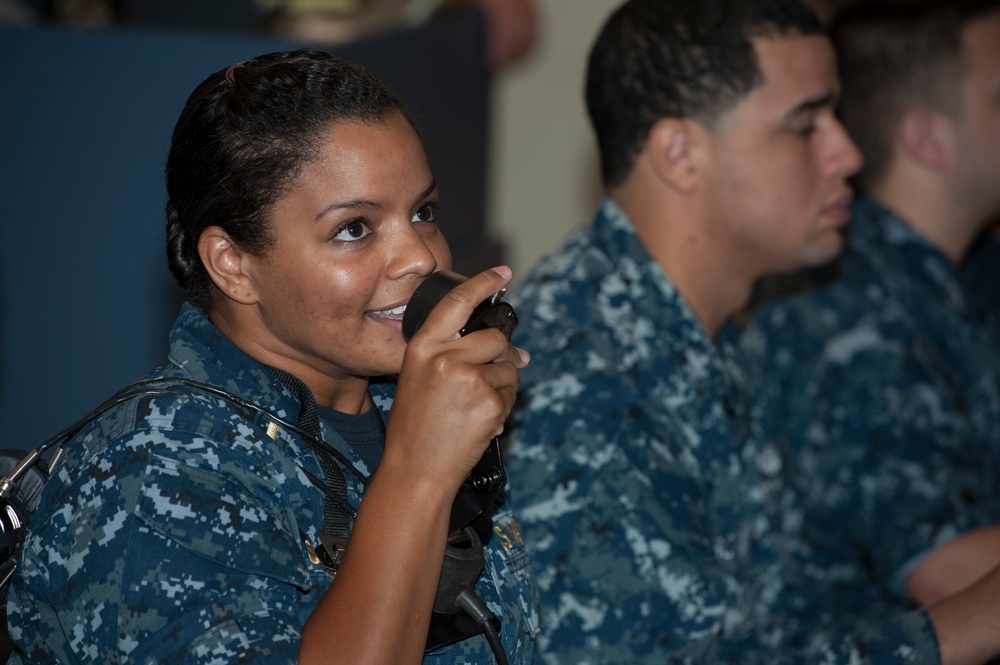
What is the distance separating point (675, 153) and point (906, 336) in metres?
0.65

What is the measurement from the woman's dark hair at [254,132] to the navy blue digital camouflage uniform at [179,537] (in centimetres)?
15

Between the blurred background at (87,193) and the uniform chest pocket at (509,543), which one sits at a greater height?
the blurred background at (87,193)

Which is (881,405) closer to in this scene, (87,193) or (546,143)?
(87,193)

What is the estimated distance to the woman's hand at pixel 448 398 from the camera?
106cm

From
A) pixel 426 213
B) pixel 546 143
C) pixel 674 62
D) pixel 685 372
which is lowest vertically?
pixel 685 372

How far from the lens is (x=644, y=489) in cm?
156

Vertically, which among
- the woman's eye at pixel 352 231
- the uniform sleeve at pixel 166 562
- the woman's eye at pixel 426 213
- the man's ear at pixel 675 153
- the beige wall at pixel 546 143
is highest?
the beige wall at pixel 546 143

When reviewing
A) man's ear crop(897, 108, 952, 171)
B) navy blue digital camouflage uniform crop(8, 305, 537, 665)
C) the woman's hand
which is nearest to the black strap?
navy blue digital camouflage uniform crop(8, 305, 537, 665)

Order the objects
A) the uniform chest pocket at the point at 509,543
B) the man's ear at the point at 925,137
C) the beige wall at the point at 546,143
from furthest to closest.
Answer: the beige wall at the point at 546,143 → the man's ear at the point at 925,137 → the uniform chest pocket at the point at 509,543

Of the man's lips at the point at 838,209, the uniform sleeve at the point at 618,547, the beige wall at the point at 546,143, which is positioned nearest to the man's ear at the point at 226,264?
the uniform sleeve at the point at 618,547

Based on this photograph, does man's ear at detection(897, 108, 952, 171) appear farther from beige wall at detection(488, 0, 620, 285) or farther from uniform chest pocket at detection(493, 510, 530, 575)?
beige wall at detection(488, 0, 620, 285)

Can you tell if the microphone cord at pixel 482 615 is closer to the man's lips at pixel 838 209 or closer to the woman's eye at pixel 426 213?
the woman's eye at pixel 426 213

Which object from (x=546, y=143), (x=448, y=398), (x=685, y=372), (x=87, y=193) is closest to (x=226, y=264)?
(x=448, y=398)

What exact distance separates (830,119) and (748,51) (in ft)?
0.62
